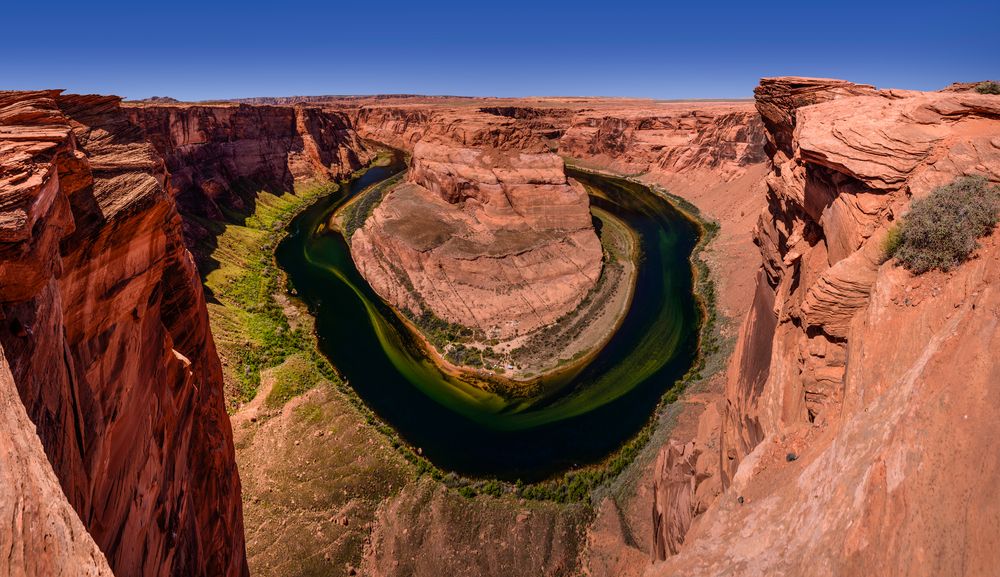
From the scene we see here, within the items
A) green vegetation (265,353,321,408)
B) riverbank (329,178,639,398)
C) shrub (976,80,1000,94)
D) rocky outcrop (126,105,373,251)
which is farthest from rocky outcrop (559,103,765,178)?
green vegetation (265,353,321,408)

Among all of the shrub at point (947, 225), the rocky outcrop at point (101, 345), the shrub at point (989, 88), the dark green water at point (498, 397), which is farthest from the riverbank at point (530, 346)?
the shrub at point (989, 88)

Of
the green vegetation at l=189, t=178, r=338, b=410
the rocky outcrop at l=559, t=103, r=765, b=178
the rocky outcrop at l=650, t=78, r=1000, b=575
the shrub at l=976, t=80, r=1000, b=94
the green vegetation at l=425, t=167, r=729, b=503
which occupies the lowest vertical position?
the green vegetation at l=425, t=167, r=729, b=503

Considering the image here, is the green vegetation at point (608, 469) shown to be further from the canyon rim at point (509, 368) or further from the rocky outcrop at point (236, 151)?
the rocky outcrop at point (236, 151)

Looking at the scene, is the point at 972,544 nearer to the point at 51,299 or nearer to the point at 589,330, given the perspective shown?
the point at 51,299

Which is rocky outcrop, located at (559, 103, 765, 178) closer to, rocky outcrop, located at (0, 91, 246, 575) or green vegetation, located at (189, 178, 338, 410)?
green vegetation, located at (189, 178, 338, 410)

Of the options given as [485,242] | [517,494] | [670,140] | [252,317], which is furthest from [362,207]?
[670,140]

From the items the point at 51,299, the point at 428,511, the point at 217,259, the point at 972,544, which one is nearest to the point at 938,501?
the point at 972,544
